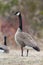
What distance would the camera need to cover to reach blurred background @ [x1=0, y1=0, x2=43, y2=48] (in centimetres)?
2521

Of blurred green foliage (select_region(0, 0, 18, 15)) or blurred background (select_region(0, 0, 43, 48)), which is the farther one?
blurred green foliage (select_region(0, 0, 18, 15))

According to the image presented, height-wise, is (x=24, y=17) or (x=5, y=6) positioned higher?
(x=5, y=6)

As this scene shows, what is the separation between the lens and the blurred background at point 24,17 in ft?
82.7

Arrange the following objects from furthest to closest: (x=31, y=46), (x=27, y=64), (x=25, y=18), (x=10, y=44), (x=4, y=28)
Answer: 1. (x=25, y=18)
2. (x=4, y=28)
3. (x=10, y=44)
4. (x=31, y=46)
5. (x=27, y=64)

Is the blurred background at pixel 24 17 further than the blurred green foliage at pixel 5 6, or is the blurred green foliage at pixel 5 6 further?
the blurred green foliage at pixel 5 6

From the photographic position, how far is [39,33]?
26688mm

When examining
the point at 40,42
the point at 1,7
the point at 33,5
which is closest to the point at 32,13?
the point at 33,5

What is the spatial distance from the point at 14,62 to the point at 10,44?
8.94 m

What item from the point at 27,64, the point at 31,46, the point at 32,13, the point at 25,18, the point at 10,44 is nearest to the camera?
the point at 27,64

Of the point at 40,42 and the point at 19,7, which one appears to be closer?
the point at 40,42

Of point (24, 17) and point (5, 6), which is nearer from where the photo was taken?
point (24, 17)

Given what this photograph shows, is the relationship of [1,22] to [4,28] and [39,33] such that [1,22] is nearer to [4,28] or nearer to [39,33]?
[4,28]

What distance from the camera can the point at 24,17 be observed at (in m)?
27.5

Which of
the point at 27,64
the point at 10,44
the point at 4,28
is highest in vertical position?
the point at 4,28
